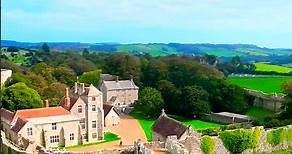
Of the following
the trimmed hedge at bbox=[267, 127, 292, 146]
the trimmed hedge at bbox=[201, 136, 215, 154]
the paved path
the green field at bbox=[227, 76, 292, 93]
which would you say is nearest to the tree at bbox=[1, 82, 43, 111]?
the paved path

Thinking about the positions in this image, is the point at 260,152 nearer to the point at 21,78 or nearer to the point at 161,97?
the point at 161,97

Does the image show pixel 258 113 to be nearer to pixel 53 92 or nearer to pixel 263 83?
pixel 53 92

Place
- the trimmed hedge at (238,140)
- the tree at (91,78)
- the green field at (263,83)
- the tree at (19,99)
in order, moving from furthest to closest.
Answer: the green field at (263,83) < the tree at (91,78) < the tree at (19,99) < the trimmed hedge at (238,140)

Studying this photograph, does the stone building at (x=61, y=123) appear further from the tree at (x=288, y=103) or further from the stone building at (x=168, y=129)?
the tree at (x=288, y=103)

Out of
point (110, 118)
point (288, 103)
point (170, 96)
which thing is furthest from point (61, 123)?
point (288, 103)

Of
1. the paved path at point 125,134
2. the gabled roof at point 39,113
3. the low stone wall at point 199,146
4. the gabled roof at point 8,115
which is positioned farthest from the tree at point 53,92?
the low stone wall at point 199,146

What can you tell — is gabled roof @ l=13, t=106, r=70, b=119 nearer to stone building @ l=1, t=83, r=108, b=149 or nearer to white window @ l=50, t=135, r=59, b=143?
stone building @ l=1, t=83, r=108, b=149

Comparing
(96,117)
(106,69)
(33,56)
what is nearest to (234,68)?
(106,69)
